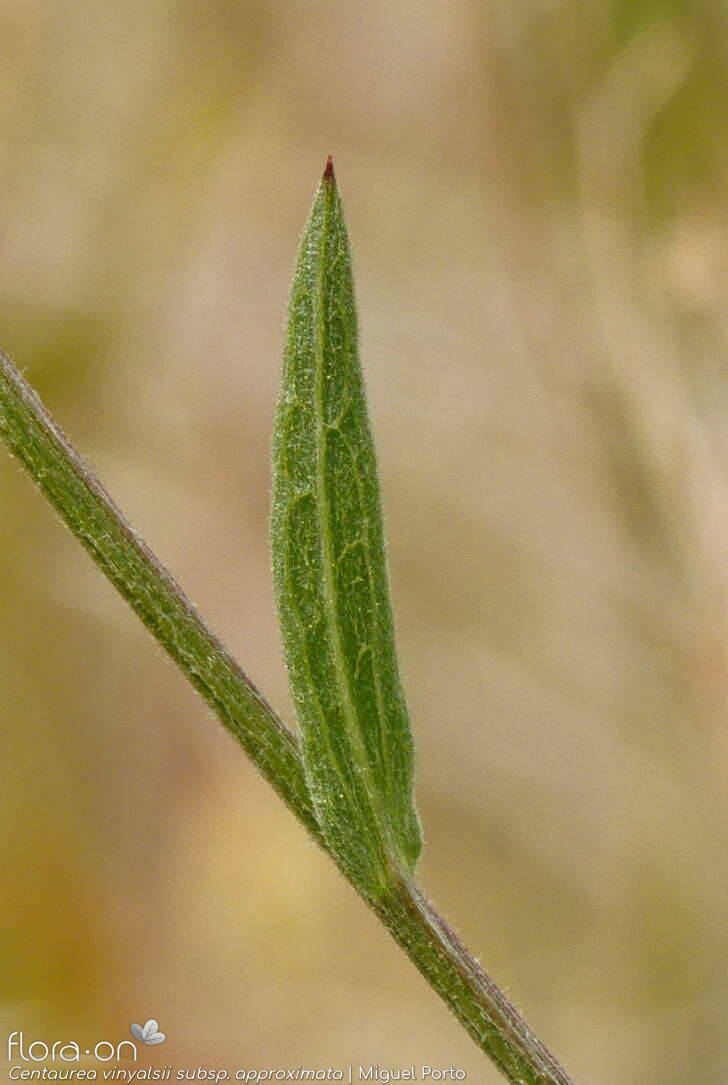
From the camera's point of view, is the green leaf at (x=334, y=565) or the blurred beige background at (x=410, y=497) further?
the blurred beige background at (x=410, y=497)

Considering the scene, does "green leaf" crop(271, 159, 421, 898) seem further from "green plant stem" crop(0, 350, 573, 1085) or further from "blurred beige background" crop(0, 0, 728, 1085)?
"blurred beige background" crop(0, 0, 728, 1085)

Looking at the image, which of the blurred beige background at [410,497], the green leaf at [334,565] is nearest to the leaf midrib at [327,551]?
the green leaf at [334,565]

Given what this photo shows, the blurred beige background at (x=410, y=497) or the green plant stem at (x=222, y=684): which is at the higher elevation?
the blurred beige background at (x=410, y=497)

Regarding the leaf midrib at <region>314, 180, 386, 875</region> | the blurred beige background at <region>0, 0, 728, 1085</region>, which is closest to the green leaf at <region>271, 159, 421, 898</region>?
the leaf midrib at <region>314, 180, 386, 875</region>

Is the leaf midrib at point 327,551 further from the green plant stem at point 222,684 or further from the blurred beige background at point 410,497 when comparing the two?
the blurred beige background at point 410,497

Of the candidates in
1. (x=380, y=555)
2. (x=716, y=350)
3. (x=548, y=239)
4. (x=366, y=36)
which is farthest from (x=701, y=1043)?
(x=366, y=36)

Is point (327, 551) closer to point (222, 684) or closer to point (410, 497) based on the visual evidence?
point (222, 684)
